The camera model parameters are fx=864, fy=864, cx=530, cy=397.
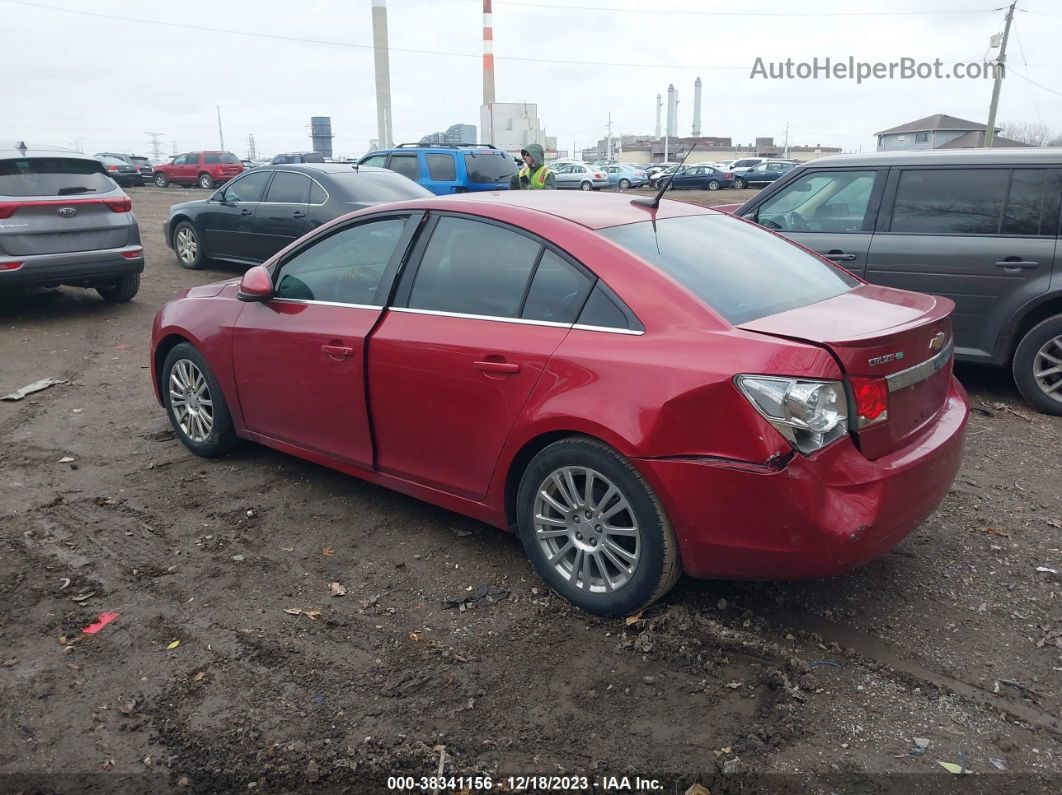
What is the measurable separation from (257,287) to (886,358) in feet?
10.4

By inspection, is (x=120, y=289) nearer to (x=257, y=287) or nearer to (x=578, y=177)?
(x=257, y=287)

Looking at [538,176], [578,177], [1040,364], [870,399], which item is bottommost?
[1040,364]

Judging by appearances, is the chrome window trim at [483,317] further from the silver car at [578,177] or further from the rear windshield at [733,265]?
the silver car at [578,177]

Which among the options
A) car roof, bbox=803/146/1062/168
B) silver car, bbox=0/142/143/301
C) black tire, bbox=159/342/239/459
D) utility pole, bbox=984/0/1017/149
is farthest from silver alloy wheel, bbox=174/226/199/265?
utility pole, bbox=984/0/1017/149

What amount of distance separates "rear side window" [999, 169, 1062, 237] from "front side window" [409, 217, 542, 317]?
13.8 ft

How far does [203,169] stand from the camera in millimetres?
39344

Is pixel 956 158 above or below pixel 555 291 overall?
above

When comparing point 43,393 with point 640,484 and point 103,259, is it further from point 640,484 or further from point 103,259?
point 640,484

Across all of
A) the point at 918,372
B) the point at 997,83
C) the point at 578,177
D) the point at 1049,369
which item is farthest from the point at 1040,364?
the point at 997,83

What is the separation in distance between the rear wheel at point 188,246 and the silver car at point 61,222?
273 cm

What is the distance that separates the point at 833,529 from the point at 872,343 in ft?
2.21

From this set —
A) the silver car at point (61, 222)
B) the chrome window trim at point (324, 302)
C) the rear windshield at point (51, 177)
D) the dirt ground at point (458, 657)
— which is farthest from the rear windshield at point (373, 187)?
the dirt ground at point (458, 657)

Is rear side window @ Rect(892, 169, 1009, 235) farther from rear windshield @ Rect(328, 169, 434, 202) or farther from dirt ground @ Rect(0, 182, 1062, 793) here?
rear windshield @ Rect(328, 169, 434, 202)

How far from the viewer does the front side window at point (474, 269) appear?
12.2 feet
